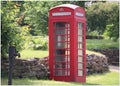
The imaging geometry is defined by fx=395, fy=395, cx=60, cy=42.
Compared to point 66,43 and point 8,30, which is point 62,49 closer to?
point 66,43

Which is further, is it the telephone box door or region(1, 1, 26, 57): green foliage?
the telephone box door

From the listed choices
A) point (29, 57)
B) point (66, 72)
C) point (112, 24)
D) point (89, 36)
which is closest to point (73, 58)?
point (66, 72)

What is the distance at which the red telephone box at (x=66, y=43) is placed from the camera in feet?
42.1

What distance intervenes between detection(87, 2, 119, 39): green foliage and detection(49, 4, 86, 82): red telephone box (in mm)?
13191

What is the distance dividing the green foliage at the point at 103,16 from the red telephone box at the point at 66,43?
43.3 ft

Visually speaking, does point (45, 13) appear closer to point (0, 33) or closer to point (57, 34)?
point (57, 34)

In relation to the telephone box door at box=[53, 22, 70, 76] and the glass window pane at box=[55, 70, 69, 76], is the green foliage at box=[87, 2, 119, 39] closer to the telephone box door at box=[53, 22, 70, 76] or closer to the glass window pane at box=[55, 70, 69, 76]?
the telephone box door at box=[53, 22, 70, 76]

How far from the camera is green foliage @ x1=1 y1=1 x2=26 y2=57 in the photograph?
1201 cm

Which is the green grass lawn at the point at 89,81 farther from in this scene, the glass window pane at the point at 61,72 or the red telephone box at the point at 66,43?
the glass window pane at the point at 61,72

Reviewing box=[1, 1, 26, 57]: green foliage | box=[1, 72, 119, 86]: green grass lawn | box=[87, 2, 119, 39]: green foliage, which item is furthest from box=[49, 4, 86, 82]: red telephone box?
box=[87, 2, 119, 39]: green foliage

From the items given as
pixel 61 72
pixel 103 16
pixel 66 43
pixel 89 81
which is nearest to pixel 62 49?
pixel 66 43

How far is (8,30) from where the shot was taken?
476 inches

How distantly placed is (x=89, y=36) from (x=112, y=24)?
13.0 feet

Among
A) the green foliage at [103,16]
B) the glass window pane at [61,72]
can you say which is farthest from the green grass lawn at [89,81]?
the green foliage at [103,16]
